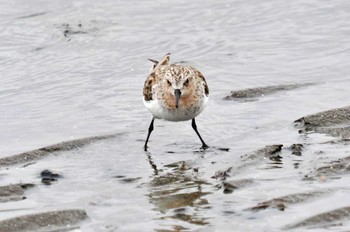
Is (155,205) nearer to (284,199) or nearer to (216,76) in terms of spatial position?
(284,199)

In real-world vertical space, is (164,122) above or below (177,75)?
below

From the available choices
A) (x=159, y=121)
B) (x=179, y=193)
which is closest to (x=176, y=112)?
(x=159, y=121)

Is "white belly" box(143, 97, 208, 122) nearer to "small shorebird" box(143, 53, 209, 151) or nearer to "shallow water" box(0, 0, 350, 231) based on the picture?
"small shorebird" box(143, 53, 209, 151)

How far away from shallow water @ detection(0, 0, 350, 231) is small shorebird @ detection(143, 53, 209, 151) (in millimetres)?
405

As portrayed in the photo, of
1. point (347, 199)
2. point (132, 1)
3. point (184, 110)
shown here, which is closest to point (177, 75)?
point (184, 110)

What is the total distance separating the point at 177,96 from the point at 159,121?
4.87 feet

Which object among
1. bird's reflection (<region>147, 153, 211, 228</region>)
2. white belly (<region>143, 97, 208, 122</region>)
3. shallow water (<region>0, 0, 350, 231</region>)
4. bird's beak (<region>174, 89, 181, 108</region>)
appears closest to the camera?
bird's reflection (<region>147, 153, 211, 228</region>)

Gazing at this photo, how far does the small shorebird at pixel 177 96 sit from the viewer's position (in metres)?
10.2

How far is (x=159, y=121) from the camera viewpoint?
1156 cm

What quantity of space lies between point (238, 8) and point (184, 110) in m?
7.65

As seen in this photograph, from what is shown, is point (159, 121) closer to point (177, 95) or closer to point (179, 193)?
point (177, 95)

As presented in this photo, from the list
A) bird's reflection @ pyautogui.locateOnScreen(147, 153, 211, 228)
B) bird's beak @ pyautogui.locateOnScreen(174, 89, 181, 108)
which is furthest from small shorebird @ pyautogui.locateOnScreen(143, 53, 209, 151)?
bird's reflection @ pyautogui.locateOnScreen(147, 153, 211, 228)

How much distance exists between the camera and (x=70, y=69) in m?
14.4

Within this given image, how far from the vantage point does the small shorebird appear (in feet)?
33.5
